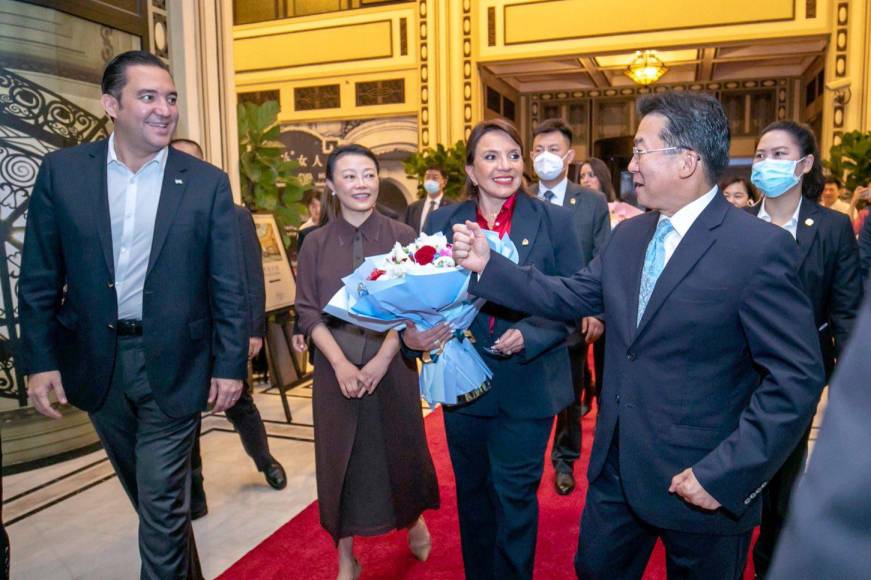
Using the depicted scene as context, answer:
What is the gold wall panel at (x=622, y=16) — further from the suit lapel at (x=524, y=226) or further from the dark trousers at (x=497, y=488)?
the dark trousers at (x=497, y=488)

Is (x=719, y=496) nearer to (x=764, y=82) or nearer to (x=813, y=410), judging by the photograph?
(x=813, y=410)

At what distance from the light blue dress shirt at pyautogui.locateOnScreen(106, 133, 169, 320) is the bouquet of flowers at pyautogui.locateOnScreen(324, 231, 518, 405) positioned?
626mm

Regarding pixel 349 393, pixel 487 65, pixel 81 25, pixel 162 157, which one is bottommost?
pixel 349 393

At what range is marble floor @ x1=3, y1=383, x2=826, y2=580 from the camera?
291 cm

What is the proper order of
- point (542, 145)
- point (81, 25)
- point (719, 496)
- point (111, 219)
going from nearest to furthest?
point (719, 496), point (111, 219), point (542, 145), point (81, 25)

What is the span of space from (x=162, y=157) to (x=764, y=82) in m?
13.1

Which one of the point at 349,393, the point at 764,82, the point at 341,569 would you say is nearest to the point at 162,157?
the point at 349,393

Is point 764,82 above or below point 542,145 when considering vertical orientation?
above

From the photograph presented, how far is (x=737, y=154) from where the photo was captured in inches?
535

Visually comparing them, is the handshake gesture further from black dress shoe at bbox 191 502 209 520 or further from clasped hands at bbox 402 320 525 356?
black dress shoe at bbox 191 502 209 520

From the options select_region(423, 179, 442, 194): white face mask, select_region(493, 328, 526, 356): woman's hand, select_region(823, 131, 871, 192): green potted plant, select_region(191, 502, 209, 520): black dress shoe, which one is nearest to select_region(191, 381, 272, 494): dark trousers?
select_region(191, 502, 209, 520): black dress shoe

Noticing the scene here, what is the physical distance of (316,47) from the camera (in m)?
11.6

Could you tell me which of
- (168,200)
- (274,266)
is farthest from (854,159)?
(168,200)

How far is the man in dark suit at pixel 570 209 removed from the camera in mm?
3660
